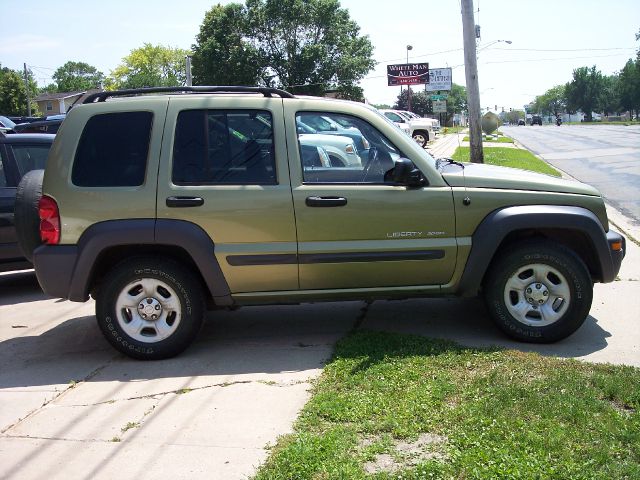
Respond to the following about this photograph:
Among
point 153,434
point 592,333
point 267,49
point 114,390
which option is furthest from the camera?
point 267,49

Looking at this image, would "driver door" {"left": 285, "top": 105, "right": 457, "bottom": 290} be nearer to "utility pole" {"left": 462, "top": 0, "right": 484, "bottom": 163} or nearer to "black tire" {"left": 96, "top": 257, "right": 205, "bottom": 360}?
"black tire" {"left": 96, "top": 257, "right": 205, "bottom": 360}

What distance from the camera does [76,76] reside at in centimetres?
14675

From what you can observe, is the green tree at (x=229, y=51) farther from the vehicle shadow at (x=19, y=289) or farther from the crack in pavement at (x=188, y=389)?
the crack in pavement at (x=188, y=389)

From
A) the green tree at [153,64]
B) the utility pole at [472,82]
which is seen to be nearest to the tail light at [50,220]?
the utility pole at [472,82]

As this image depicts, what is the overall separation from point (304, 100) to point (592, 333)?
302 cm

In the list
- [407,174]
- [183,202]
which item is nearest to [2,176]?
[183,202]

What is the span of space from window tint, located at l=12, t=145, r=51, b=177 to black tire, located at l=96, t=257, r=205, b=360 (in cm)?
337

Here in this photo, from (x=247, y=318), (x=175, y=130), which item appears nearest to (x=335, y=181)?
(x=175, y=130)

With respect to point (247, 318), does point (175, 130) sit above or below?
above

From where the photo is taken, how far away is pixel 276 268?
5.12 m

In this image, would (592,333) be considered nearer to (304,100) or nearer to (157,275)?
(304,100)

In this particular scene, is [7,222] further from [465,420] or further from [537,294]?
[465,420]

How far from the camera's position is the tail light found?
5066 millimetres

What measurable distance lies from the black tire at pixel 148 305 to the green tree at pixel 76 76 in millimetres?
136499
